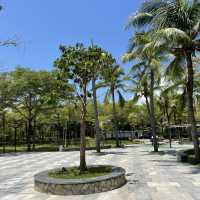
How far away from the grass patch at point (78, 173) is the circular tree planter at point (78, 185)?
1.86 ft

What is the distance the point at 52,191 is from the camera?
31.7 ft

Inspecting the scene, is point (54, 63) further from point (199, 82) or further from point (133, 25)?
point (199, 82)

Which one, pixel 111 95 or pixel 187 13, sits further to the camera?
pixel 111 95

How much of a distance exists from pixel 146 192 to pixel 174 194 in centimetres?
83

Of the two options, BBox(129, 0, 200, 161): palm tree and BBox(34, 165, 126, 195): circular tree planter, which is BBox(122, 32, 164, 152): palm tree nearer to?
BBox(129, 0, 200, 161): palm tree

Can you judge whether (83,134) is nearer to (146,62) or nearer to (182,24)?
(182,24)

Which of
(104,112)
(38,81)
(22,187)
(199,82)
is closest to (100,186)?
(22,187)

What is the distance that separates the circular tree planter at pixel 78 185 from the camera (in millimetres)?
9469

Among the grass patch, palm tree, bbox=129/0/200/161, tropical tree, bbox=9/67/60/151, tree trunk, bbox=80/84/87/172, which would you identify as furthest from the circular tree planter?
tropical tree, bbox=9/67/60/151

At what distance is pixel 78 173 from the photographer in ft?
36.3

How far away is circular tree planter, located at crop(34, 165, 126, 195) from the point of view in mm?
9469

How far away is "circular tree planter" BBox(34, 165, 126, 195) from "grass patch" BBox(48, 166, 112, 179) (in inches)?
22.4

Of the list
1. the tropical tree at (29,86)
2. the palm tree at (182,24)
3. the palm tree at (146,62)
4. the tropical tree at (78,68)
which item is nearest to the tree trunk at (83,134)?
the tropical tree at (78,68)

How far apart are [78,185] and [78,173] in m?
1.61
